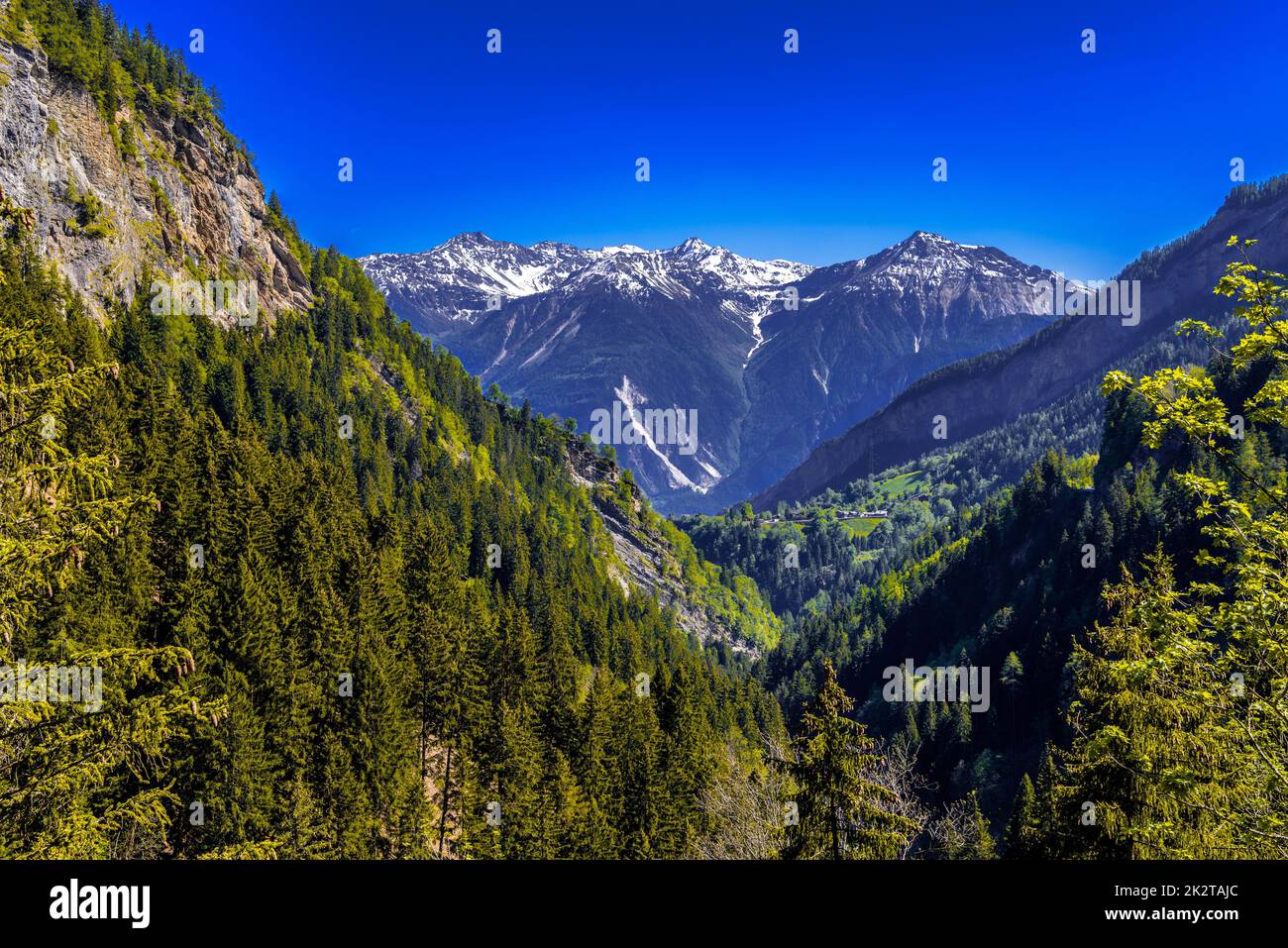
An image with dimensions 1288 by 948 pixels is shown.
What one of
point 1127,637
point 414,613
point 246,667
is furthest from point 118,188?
point 1127,637

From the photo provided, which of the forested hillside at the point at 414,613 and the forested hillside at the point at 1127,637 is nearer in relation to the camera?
the forested hillside at the point at 414,613

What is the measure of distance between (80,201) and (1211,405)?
115 m

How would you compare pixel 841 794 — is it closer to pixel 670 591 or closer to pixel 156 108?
pixel 156 108

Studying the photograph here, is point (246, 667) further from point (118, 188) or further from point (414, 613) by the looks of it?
point (118, 188)

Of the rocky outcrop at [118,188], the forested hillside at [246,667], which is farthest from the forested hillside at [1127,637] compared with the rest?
the rocky outcrop at [118,188]

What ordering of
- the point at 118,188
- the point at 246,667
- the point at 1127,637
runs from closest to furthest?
1. the point at 1127,637
2. the point at 246,667
3. the point at 118,188

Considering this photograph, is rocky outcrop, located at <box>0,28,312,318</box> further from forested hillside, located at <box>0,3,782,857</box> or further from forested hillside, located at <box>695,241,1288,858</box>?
forested hillside, located at <box>695,241,1288,858</box>

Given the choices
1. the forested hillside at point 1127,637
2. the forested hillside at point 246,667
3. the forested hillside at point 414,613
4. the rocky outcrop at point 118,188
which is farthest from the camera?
the rocky outcrop at point 118,188

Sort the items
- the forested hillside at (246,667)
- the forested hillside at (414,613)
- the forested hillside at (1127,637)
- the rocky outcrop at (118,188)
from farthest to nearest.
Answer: the rocky outcrop at (118,188), the forested hillside at (1127,637), the forested hillside at (414,613), the forested hillside at (246,667)

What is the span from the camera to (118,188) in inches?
3868

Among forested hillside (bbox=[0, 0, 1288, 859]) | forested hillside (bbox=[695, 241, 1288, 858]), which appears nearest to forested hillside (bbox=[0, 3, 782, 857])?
forested hillside (bbox=[0, 0, 1288, 859])

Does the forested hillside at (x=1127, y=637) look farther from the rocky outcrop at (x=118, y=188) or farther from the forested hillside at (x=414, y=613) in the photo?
the rocky outcrop at (x=118, y=188)

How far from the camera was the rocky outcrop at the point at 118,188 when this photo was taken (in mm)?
84562

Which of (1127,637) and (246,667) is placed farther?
(246,667)
